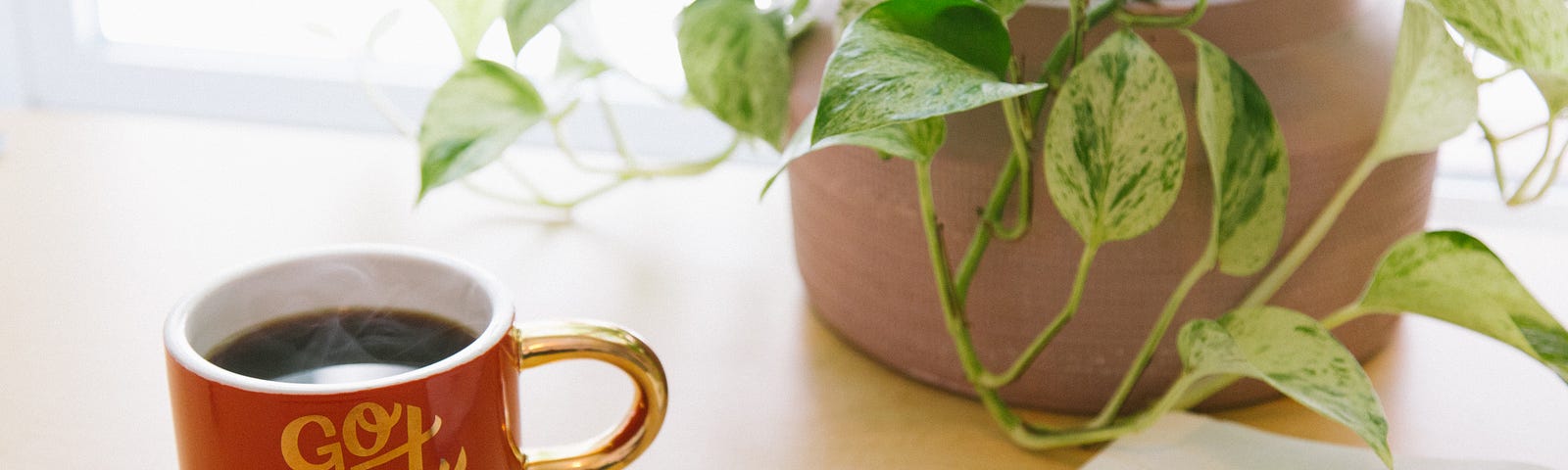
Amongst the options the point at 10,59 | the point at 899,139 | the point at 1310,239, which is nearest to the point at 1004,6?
the point at 899,139

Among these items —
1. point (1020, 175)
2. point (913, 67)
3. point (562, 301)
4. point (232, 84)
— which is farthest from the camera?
point (232, 84)

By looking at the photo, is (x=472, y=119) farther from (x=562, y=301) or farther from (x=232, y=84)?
(x=232, y=84)

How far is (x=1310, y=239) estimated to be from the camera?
477 mm

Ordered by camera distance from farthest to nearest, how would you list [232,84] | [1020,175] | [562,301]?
[232,84]
[562,301]
[1020,175]

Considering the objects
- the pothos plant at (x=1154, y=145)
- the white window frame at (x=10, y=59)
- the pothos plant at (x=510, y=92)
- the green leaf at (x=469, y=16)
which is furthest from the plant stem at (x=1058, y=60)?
Result: the white window frame at (x=10, y=59)

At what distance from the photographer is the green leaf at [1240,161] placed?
0.43 meters

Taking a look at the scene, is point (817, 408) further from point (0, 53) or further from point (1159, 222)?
point (0, 53)

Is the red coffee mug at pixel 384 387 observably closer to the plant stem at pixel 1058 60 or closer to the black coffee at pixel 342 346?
the black coffee at pixel 342 346

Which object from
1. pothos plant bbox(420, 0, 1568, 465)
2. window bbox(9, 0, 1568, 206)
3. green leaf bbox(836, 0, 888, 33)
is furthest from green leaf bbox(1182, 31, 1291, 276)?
window bbox(9, 0, 1568, 206)

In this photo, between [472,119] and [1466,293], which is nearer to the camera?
[1466,293]

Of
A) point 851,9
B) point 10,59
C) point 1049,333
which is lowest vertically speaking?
A: point 10,59

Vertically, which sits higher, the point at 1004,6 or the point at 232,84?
the point at 1004,6

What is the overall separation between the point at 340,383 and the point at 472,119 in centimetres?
15

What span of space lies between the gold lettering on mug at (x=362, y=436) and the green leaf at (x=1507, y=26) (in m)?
0.30
